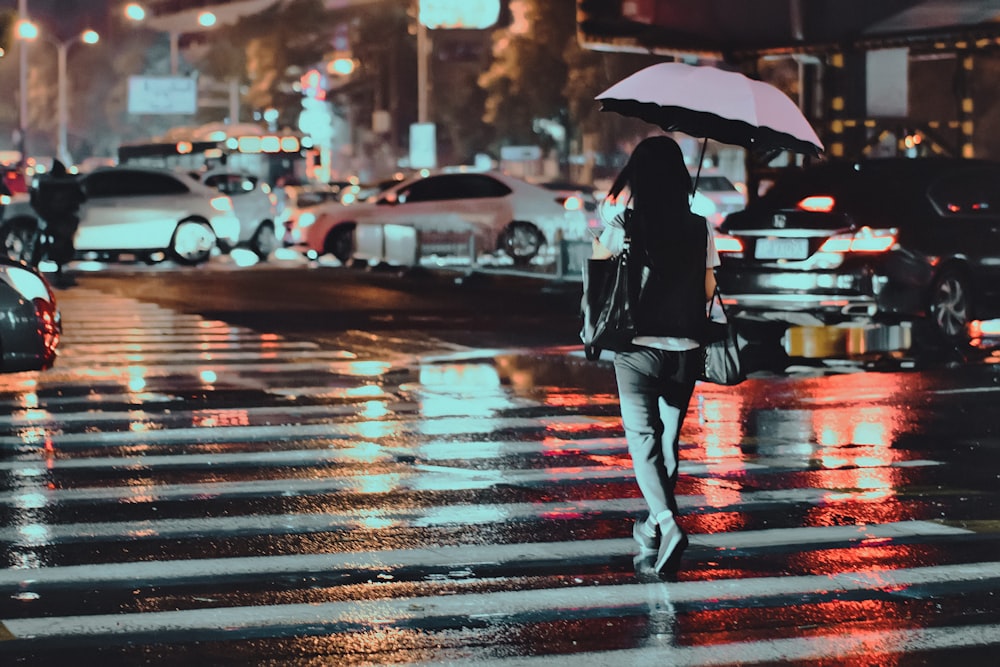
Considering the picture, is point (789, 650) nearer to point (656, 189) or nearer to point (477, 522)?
point (656, 189)

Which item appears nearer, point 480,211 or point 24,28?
point 480,211

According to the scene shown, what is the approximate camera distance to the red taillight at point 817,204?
14891mm

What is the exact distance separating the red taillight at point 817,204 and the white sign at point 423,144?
38.5 metres

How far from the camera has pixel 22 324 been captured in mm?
12148

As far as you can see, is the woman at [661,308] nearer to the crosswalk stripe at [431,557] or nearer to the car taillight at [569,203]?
the crosswalk stripe at [431,557]

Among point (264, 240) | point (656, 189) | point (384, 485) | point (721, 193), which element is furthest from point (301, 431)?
point (721, 193)

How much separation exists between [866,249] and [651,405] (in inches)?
318

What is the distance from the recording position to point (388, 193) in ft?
105

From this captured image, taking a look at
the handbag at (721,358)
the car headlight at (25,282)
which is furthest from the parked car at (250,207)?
the handbag at (721,358)

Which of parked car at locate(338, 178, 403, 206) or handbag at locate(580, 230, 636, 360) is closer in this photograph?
handbag at locate(580, 230, 636, 360)

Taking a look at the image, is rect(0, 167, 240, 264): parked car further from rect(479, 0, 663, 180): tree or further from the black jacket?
the black jacket

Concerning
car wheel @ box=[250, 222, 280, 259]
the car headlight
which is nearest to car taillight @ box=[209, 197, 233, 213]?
car wheel @ box=[250, 222, 280, 259]

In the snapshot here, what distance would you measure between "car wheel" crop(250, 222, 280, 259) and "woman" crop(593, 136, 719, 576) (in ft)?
95.3

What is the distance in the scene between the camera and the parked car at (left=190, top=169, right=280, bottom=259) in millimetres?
35219
